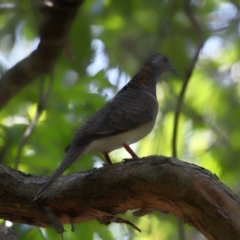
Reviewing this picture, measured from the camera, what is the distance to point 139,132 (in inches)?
134

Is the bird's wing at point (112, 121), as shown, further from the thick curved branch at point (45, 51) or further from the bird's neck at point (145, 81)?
the thick curved branch at point (45, 51)

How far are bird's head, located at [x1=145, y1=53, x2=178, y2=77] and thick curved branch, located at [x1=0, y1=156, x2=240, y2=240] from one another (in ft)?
4.79

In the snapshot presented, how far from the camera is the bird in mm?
2957

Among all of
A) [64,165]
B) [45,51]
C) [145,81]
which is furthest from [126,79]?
[64,165]

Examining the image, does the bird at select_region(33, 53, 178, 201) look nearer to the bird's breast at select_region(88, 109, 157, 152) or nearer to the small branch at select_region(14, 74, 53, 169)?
the bird's breast at select_region(88, 109, 157, 152)

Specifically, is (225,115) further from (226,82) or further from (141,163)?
(141,163)

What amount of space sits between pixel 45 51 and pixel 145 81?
0.98m

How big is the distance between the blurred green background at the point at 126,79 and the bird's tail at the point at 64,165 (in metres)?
0.47

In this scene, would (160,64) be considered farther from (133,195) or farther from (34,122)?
(133,195)

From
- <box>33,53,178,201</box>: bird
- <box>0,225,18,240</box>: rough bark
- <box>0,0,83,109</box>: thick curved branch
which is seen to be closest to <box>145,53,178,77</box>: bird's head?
<box>33,53,178,201</box>: bird

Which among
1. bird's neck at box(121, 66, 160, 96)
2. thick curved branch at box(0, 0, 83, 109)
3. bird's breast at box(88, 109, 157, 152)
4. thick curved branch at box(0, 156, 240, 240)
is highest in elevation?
bird's neck at box(121, 66, 160, 96)

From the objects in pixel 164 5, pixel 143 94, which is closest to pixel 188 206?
pixel 143 94

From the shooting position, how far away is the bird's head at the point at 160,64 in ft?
13.6

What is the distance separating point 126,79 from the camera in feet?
15.4
